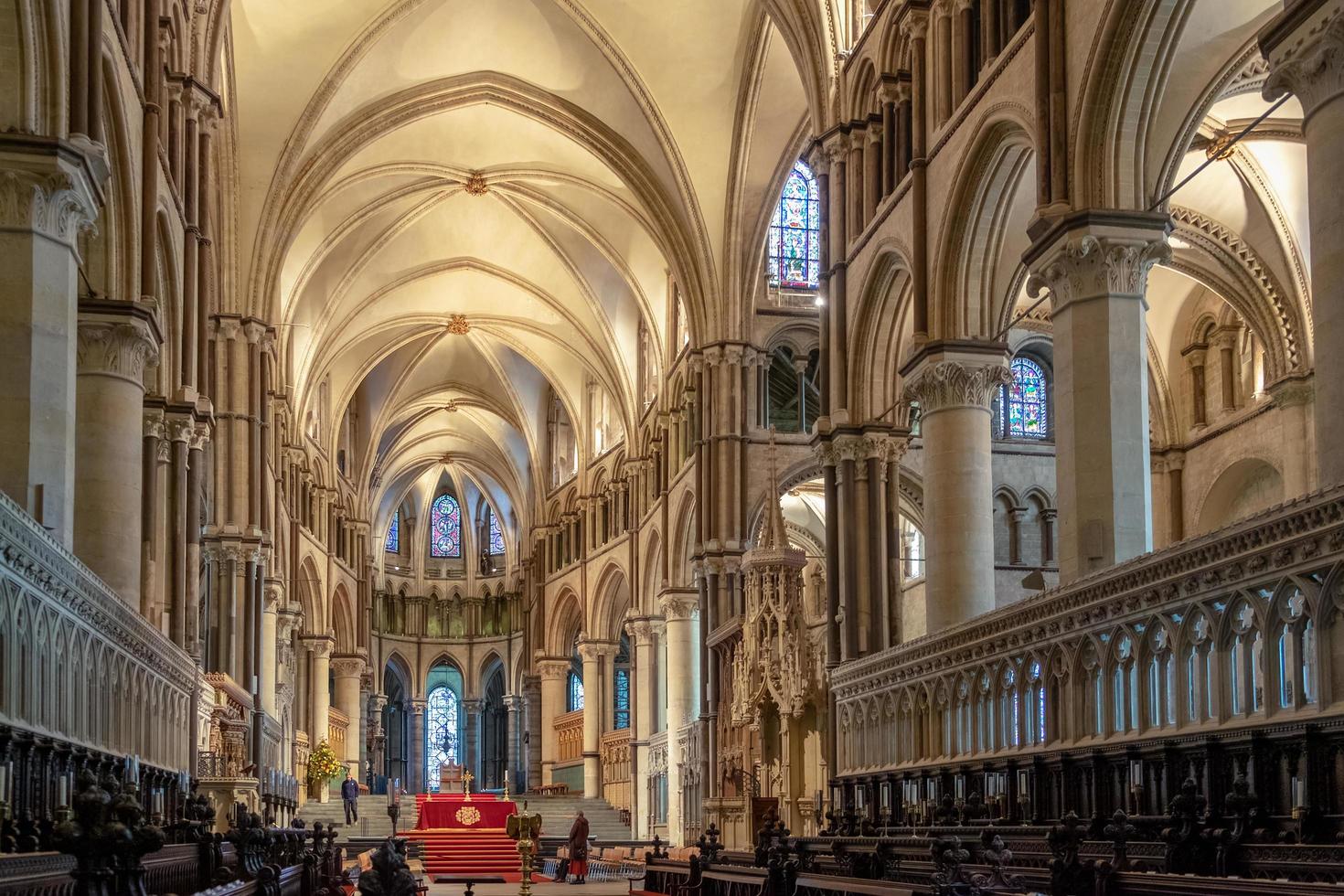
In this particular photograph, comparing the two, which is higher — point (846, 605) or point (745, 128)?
point (745, 128)

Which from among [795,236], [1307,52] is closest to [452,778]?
[795,236]

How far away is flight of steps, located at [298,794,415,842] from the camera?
133 feet

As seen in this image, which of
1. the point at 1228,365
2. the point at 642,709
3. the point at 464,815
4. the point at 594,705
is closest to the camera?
the point at 1228,365

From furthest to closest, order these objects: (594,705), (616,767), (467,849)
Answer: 1. (594,705)
2. (616,767)
3. (467,849)

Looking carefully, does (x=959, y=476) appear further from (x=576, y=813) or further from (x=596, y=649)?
(x=596, y=649)

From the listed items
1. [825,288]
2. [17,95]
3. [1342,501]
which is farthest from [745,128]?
[1342,501]

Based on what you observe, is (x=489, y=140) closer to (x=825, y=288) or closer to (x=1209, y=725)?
(x=825, y=288)

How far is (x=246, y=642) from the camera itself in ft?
98.3

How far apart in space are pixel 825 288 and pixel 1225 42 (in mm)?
9965

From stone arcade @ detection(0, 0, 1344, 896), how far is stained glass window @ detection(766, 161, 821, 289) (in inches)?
4.9

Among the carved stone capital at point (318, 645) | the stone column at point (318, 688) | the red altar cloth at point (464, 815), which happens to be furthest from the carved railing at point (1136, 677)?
the stone column at point (318, 688)

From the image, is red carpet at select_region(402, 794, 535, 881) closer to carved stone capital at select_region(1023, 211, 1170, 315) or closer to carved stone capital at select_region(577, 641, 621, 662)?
carved stone capital at select_region(577, 641, 621, 662)

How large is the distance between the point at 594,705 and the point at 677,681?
1016 centimetres

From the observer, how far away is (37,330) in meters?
13.0
